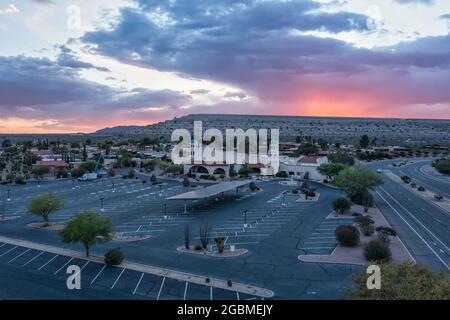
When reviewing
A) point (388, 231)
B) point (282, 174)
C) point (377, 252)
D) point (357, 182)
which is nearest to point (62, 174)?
point (282, 174)

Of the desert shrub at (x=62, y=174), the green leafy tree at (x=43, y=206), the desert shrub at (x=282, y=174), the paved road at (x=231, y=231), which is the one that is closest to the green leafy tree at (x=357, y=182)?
the paved road at (x=231, y=231)

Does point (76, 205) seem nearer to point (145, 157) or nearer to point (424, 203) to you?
point (424, 203)

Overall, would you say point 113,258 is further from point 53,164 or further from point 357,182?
point 53,164

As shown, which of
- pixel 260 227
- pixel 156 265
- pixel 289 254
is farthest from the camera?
pixel 260 227

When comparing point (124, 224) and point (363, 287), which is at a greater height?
point (363, 287)

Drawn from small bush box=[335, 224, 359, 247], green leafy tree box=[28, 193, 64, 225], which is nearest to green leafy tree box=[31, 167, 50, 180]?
green leafy tree box=[28, 193, 64, 225]

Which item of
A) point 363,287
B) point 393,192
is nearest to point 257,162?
point 393,192

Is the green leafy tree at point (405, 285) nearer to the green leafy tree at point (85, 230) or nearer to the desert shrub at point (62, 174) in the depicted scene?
the green leafy tree at point (85, 230)
